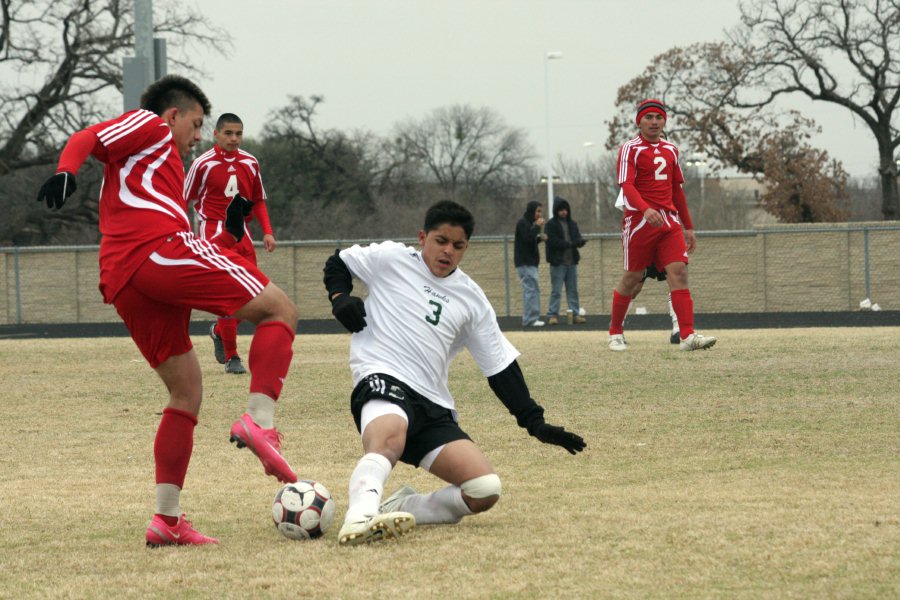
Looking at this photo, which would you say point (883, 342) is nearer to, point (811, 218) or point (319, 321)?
point (319, 321)

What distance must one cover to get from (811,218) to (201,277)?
3907 centimetres

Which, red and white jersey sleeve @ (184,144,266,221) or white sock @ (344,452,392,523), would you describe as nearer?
white sock @ (344,452,392,523)

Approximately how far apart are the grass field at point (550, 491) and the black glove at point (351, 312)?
89 centimetres

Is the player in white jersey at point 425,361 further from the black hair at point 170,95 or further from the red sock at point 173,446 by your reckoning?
the black hair at point 170,95

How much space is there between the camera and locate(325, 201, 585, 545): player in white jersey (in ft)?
17.1

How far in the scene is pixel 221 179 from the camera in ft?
39.1

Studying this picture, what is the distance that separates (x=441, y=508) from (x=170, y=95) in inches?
83.5

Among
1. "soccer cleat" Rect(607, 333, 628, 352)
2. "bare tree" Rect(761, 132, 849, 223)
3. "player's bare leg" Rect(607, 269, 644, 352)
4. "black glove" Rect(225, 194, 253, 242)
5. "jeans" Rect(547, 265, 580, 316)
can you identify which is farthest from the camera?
"bare tree" Rect(761, 132, 849, 223)

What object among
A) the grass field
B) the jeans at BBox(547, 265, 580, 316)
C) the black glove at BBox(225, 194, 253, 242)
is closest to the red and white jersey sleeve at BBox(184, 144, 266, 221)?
the grass field

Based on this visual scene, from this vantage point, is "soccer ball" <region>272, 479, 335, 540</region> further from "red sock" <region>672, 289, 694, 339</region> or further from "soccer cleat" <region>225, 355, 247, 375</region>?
"red sock" <region>672, 289, 694, 339</region>

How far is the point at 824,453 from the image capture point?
687cm

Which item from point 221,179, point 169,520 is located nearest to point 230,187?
point 221,179

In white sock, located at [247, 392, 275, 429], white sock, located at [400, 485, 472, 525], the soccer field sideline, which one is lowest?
the soccer field sideline

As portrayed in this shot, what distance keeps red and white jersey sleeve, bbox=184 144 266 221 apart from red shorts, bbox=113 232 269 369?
269 inches
